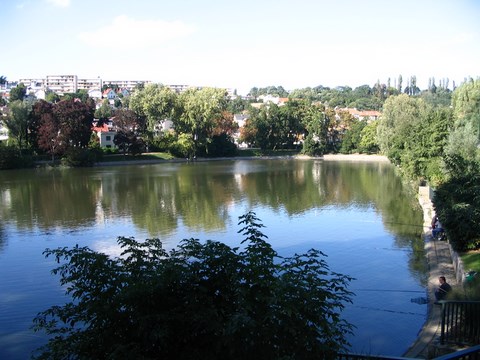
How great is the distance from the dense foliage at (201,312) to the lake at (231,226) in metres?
4.37

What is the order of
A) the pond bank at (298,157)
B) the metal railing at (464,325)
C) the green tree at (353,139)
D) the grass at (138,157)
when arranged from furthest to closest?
the green tree at (353,139)
the grass at (138,157)
the pond bank at (298,157)
the metal railing at (464,325)

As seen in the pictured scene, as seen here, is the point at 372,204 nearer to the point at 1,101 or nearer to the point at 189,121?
the point at 189,121

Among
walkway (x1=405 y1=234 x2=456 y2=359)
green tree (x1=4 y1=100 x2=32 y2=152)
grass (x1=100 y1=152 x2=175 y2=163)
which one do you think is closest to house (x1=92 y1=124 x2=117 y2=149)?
grass (x1=100 y1=152 x2=175 y2=163)

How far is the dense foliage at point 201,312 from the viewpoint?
523cm

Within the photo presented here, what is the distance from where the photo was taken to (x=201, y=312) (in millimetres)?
5438

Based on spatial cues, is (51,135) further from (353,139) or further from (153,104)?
(353,139)

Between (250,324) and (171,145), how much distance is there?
67.8 m

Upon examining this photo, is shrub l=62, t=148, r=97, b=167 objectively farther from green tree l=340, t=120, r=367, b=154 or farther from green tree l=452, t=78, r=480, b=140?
green tree l=452, t=78, r=480, b=140

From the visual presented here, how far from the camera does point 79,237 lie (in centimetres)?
2128

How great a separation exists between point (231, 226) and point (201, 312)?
1767 centimetres

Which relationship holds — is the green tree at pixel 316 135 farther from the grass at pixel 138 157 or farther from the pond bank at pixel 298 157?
the grass at pixel 138 157

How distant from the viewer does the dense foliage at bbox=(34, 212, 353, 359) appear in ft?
17.1

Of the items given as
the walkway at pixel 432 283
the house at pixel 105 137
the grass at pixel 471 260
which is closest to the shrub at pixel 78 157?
the house at pixel 105 137

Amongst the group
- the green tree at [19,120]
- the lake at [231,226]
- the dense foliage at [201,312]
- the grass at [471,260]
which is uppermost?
the green tree at [19,120]
